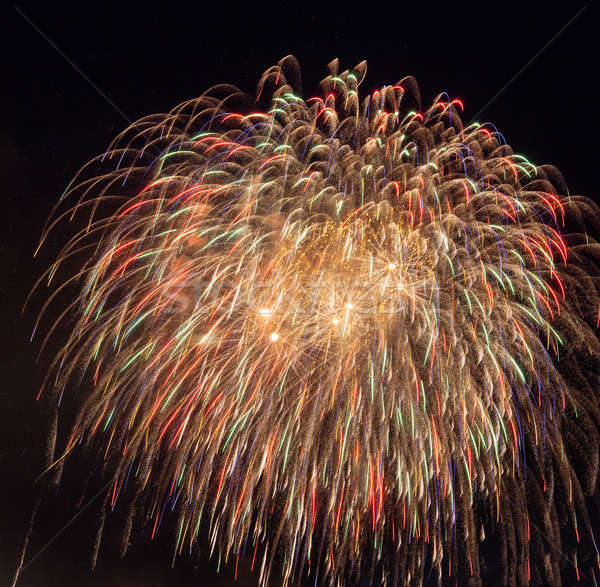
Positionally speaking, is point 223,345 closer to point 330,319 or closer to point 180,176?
point 330,319

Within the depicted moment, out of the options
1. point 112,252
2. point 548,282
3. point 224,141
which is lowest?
point 112,252

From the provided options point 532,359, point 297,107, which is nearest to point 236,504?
point 532,359

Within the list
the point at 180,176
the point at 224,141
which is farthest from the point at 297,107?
the point at 180,176

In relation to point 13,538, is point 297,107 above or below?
above

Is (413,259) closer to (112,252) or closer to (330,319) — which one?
(330,319)

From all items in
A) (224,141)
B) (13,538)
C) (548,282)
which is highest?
(224,141)

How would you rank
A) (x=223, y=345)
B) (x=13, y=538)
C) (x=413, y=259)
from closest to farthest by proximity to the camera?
Result: (x=413, y=259)
(x=223, y=345)
(x=13, y=538)

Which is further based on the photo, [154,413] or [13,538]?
[13,538]

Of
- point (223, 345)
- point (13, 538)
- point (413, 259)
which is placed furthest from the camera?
A: point (13, 538)

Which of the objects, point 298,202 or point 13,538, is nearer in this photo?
point 298,202
